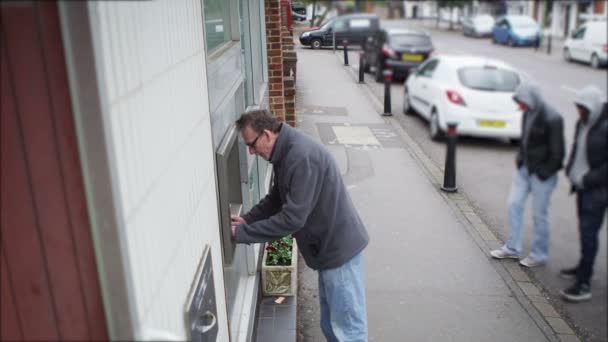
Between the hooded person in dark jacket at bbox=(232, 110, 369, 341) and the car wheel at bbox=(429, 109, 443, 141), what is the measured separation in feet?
5.57

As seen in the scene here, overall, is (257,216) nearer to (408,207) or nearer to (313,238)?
(313,238)

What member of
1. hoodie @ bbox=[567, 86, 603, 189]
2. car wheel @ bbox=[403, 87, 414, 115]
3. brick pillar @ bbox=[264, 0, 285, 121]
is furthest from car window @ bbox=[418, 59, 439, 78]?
brick pillar @ bbox=[264, 0, 285, 121]

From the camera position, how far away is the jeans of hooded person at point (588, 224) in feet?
2.97

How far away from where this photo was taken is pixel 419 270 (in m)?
5.17

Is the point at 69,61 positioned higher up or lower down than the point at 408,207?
higher up

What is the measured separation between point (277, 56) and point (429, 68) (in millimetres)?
4966

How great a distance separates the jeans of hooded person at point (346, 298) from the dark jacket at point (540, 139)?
2537 mm

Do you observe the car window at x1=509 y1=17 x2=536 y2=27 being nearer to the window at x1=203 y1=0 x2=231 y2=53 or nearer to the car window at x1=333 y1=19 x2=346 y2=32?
the car window at x1=333 y1=19 x2=346 y2=32

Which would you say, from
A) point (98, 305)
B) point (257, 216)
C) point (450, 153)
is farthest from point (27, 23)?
point (257, 216)

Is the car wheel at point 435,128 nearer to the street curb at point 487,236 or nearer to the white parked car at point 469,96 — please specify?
the white parked car at point 469,96

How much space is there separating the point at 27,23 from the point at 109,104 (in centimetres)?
25

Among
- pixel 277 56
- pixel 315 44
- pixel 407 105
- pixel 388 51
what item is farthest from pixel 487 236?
pixel 277 56

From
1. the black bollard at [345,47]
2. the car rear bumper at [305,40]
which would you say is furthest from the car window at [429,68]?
the car rear bumper at [305,40]

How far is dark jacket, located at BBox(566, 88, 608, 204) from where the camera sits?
86 cm
